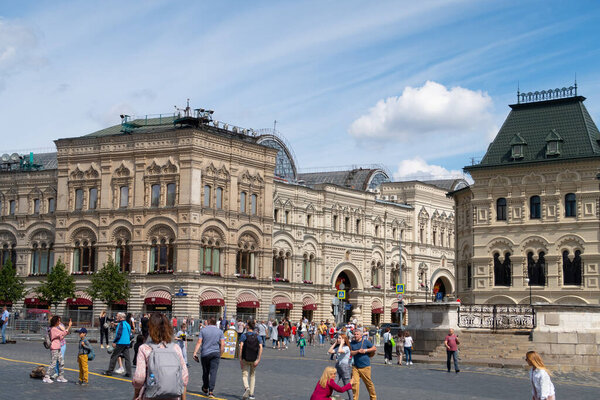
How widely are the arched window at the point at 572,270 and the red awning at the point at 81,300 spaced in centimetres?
3758

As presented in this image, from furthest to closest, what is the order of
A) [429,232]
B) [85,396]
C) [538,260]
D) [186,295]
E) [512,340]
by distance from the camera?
1. [429,232]
2. [186,295]
3. [538,260]
4. [512,340]
5. [85,396]

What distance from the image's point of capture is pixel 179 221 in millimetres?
67188

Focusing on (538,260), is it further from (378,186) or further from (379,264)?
(378,186)

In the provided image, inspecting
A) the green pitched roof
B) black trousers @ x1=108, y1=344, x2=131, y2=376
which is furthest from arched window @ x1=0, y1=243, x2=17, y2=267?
black trousers @ x1=108, y1=344, x2=131, y2=376

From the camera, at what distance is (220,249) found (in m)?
69.8

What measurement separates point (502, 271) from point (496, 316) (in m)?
19.4

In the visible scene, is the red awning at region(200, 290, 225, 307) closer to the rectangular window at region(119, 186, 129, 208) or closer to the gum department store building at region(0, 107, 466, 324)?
the gum department store building at region(0, 107, 466, 324)

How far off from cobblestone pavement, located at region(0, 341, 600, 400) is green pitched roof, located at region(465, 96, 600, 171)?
2686cm

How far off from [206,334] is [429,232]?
80.7 meters

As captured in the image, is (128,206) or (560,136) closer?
(560,136)

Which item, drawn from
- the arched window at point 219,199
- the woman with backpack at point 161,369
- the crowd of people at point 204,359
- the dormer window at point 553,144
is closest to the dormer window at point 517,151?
the dormer window at point 553,144

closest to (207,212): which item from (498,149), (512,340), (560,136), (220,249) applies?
(220,249)

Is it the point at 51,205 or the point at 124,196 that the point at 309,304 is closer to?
the point at 124,196

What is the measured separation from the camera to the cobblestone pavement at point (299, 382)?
834 inches
